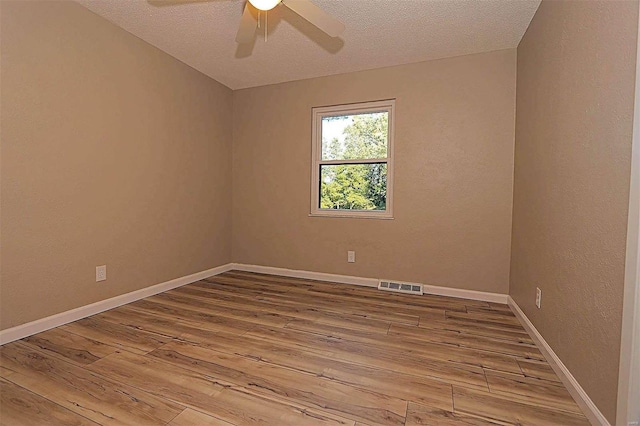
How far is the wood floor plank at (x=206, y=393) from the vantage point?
4.39ft

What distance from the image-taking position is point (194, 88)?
11.5 ft

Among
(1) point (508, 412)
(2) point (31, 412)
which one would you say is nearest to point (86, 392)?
(2) point (31, 412)

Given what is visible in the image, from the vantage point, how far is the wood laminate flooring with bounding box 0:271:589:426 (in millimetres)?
1367

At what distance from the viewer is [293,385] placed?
5.19ft

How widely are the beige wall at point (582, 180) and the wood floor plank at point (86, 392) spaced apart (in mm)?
1940

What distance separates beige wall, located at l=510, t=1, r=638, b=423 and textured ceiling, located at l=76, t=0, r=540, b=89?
48 cm

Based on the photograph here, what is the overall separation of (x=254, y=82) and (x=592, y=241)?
12.3 feet

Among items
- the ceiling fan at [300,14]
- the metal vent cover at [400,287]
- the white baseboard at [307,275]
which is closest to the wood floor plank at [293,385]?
the metal vent cover at [400,287]

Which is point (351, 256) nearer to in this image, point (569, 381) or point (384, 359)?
point (384, 359)

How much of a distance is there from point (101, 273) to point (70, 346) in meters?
0.76

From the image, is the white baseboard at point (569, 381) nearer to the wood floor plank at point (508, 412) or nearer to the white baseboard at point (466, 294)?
the wood floor plank at point (508, 412)

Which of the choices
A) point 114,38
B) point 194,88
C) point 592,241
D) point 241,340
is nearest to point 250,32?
point 114,38

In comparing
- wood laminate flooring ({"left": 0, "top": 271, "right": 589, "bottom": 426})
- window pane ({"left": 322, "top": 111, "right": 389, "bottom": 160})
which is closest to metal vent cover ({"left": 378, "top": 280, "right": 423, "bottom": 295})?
wood laminate flooring ({"left": 0, "top": 271, "right": 589, "bottom": 426})

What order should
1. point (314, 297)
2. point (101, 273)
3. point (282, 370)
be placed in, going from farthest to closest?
point (314, 297) → point (101, 273) → point (282, 370)
